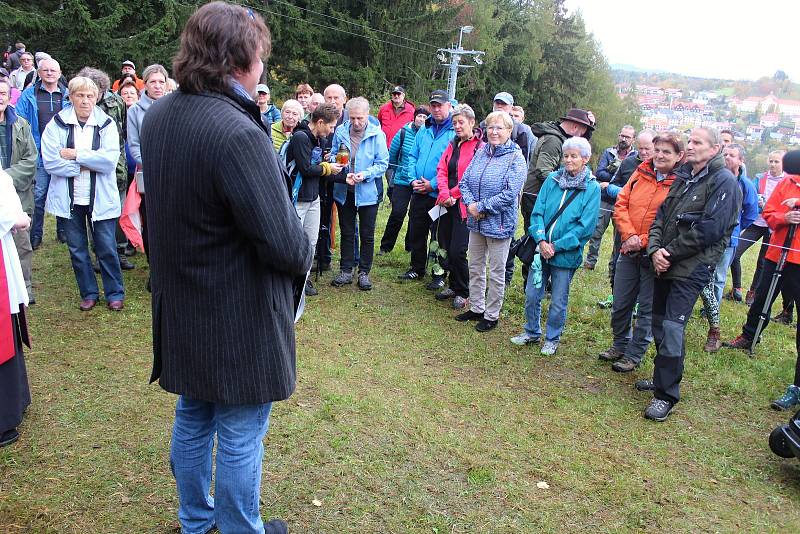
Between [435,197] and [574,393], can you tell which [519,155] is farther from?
[574,393]

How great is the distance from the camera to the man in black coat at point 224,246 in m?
2.06

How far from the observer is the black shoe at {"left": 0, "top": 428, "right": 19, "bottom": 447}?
11.6 feet

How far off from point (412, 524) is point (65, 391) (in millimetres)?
2695

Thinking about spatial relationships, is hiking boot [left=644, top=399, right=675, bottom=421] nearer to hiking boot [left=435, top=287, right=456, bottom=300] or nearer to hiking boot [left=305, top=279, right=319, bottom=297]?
hiking boot [left=435, top=287, right=456, bottom=300]

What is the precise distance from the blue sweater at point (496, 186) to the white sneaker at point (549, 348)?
1.11m

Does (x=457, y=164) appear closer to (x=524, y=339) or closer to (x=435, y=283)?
(x=435, y=283)

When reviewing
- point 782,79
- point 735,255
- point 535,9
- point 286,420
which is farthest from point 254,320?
point 535,9

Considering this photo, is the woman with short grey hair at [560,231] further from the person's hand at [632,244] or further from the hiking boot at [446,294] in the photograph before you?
the hiking boot at [446,294]

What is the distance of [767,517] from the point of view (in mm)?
3484

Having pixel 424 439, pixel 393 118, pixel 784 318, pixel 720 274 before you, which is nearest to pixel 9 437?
pixel 424 439

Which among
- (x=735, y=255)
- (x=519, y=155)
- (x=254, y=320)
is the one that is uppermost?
(x=519, y=155)

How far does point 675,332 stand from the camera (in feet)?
14.6

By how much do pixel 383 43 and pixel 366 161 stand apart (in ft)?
77.8

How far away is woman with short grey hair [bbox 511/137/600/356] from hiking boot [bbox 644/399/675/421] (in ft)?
3.92
